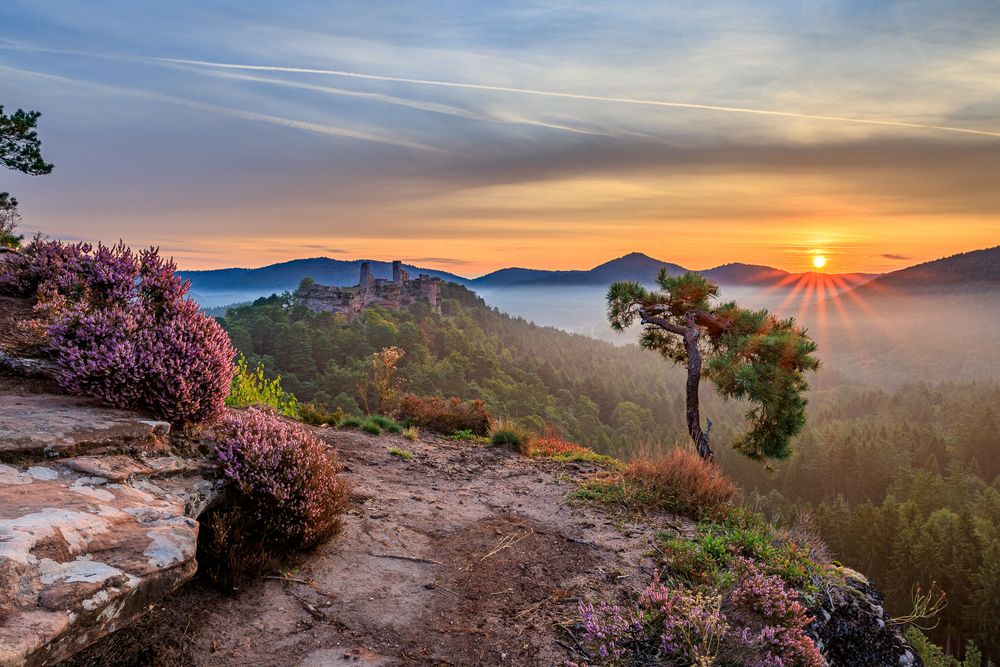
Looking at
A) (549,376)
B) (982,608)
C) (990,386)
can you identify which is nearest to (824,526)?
(982,608)

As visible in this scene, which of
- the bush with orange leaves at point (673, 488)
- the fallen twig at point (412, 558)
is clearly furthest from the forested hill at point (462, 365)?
the fallen twig at point (412, 558)

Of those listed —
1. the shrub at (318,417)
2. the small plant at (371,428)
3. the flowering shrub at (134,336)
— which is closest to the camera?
the flowering shrub at (134,336)

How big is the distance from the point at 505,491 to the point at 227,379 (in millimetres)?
4826

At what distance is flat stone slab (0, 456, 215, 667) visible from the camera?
3.12m

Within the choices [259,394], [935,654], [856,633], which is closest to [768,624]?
[856,633]

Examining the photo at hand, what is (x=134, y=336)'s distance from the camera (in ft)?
19.8

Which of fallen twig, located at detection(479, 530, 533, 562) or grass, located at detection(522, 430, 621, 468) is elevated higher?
fallen twig, located at detection(479, 530, 533, 562)

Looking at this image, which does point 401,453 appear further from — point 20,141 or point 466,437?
point 20,141

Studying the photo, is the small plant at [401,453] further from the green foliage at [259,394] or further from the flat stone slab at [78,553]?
the flat stone slab at [78,553]

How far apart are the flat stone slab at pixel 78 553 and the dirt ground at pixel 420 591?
797 mm

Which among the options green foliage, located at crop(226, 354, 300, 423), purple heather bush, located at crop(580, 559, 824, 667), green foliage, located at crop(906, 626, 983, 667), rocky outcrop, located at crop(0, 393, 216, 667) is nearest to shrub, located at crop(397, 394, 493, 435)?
green foliage, located at crop(226, 354, 300, 423)

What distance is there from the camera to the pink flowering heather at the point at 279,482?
560 cm

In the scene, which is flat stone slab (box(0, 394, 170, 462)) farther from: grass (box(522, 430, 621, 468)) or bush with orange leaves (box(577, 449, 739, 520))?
grass (box(522, 430, 621, 468))

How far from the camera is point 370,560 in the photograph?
236 inches
